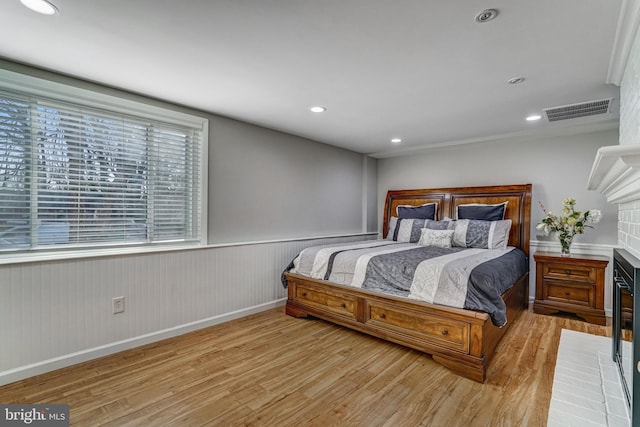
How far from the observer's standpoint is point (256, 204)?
373 centimetres

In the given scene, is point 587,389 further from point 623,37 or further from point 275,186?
point 275,186

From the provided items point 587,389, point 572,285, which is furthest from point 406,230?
point 587,389

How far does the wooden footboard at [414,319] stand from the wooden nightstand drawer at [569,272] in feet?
1.13

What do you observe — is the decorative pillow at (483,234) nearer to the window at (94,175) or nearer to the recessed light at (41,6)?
the window at (94,175)

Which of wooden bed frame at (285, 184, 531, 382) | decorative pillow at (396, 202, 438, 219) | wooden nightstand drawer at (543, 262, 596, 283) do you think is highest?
decorative pillow at (396, 202, 438, 219)

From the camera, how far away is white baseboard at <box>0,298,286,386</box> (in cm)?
217

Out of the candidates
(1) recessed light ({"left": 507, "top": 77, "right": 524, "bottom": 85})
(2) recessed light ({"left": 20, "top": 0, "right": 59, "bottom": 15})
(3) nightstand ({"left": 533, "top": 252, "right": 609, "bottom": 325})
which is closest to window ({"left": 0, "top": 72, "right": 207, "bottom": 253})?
(2) recessed light ({"left": 20, "top": 0, "right": 59, "bottom": 15})

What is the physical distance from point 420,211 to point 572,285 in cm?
201

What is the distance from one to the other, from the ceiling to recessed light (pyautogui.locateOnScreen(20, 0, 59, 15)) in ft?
0.13

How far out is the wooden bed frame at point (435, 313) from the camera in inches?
89.0

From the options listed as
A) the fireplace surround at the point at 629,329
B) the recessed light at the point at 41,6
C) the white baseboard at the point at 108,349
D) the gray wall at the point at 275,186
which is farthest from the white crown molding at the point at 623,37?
the white baseboard at the point at 108,349

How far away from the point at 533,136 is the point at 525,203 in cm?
88

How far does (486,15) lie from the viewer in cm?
160

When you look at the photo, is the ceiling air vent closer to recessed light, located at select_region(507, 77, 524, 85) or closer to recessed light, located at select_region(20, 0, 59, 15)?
recessed light, located at select_region(507, 77, 524, 85)
